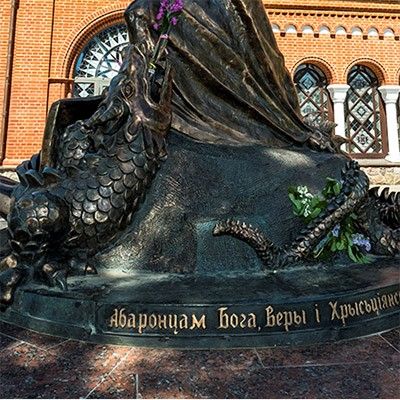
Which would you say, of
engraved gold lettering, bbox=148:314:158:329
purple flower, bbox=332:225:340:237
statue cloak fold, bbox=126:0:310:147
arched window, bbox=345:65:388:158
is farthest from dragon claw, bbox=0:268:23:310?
arched window, bbox=345:65:388:158

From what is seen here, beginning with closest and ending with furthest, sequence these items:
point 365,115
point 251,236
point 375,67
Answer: point 251,236 < point 375,67 < point 365,115

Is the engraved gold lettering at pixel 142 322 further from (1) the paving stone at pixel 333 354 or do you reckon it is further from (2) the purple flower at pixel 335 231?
(2) the purple flower at pixel 335 231

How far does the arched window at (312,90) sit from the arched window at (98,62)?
604 cm

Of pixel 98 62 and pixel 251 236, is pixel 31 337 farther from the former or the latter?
pixel 98 62

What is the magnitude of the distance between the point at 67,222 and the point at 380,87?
1387 centimetres

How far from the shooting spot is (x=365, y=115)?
553 inches

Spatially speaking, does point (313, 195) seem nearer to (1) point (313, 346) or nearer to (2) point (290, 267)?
(2) point (290, 267)

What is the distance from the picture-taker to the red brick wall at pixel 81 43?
11875 mm

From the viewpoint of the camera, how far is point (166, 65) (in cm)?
293

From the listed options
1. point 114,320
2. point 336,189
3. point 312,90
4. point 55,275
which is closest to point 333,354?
point 114,320

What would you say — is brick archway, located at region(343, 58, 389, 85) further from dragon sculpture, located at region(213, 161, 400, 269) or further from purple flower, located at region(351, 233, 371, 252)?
purple flower, located at region(351, 233, 371, 252)

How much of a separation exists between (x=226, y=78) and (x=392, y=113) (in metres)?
12.1

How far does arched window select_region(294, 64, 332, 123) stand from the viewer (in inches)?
538

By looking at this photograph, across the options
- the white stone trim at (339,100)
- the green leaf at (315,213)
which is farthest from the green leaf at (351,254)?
the white stone trim at (339,100)
